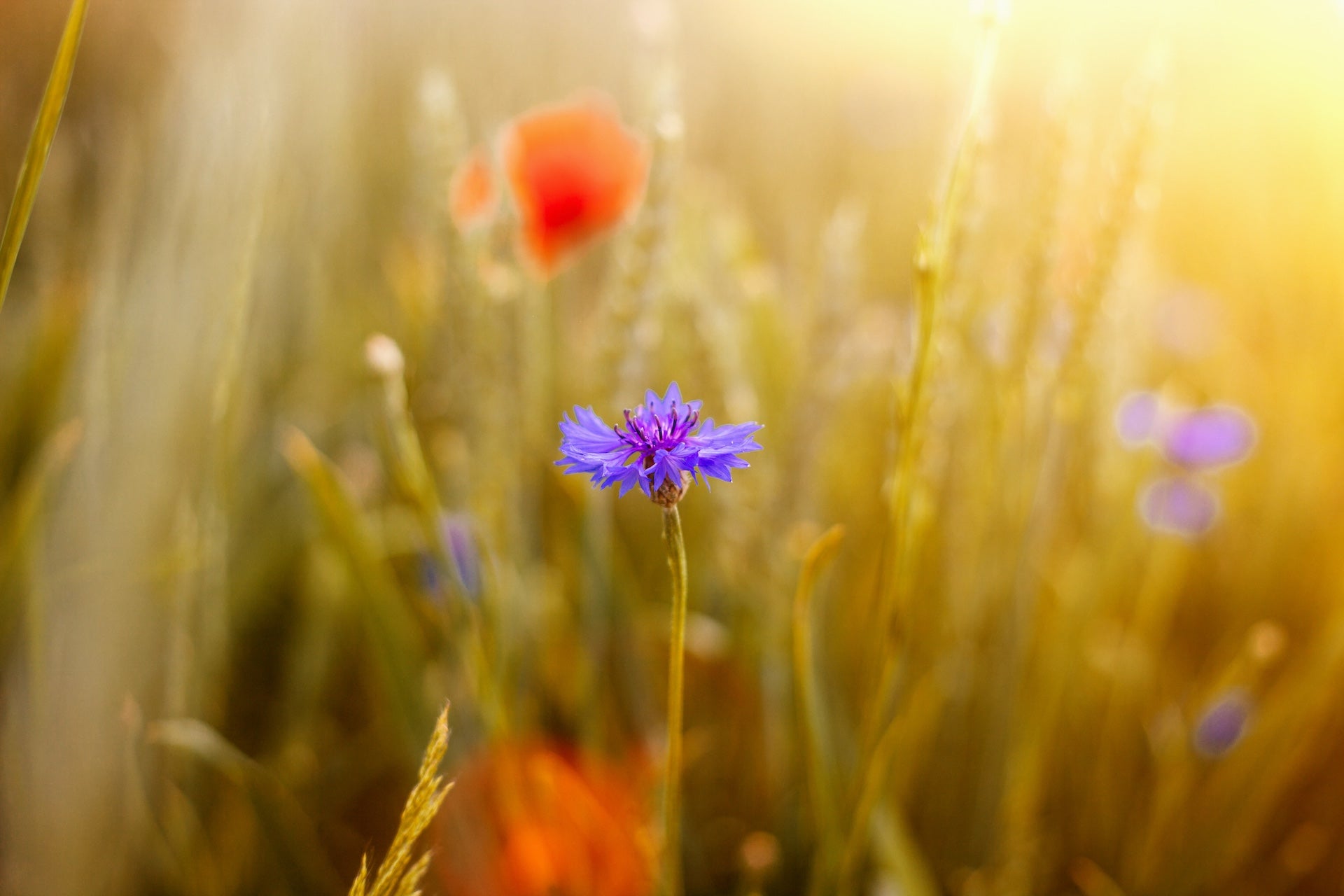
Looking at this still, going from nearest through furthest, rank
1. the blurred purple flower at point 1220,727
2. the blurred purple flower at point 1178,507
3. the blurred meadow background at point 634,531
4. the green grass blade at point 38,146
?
the green grass blade at point 38,146
the blurred meadow background at point 634,531
the blurred purple flower at point 1220,727
the blurred purple flower at point 1178,507

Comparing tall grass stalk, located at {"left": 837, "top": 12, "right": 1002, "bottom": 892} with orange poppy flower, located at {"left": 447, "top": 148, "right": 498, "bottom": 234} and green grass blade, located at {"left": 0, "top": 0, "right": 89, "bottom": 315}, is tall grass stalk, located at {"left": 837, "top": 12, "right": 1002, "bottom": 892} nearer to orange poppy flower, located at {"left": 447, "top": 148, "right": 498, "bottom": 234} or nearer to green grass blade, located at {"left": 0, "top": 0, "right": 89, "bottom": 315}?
green grass blade, located at {"left": 0, "top": 0, "right": 89, "bottom": 315}

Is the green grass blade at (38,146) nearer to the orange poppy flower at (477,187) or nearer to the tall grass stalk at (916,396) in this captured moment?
the tall grass stalk at (916,396)

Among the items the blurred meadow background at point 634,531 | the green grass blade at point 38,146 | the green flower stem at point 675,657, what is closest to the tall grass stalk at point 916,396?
the blurred meadow background at point 634,531

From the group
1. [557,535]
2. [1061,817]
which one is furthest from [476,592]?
[1061,817]

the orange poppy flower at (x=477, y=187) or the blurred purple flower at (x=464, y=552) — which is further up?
the orange poppy flower at (x=477, y=187)

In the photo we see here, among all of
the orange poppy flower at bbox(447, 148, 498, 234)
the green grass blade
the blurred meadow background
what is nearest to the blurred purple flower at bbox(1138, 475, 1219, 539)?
the blurred meadow background

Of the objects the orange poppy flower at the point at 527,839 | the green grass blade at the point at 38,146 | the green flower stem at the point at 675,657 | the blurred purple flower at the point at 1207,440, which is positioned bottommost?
the orange poppy flower at the point at 527,839

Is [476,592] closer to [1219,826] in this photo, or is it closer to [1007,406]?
[1007,406]
